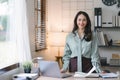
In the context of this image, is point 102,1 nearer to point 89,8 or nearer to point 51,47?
point 89,8

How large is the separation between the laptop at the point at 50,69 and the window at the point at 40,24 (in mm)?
1242

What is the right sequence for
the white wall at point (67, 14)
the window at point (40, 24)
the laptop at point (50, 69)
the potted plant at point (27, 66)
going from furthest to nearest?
the white wall at point (67, 14) → the window at point (40, 24) → the potted plant at point (27, 66) → the laptop at point (50, 69)

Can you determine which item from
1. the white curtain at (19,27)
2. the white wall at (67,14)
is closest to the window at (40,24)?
the white wall at (67,14)

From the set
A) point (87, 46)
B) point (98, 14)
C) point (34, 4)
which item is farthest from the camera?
point (98, 14)

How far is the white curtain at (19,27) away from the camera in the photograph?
304 cm

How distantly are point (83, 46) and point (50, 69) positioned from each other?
0.61 meters

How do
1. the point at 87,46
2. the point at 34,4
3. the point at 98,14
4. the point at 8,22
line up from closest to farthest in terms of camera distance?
the point at 8,22 → the point at 87,46 → the point at 34,4 → the point at 98,14

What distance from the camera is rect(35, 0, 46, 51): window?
4195 mm

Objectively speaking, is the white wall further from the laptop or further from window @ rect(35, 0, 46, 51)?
the laptop

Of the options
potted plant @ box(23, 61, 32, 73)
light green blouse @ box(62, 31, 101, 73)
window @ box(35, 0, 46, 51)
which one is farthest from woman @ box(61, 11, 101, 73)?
window @ box(35, 0, 46, 51)

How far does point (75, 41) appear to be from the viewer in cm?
326

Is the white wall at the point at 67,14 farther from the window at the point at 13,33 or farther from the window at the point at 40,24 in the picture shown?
the window at the point at 13,33

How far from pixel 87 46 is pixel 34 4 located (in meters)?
1.34

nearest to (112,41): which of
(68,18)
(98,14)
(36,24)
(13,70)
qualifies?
(98,14)
